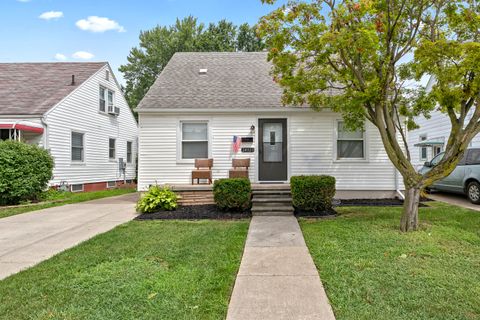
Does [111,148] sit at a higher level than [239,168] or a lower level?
higher

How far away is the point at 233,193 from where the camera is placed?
7590 mm

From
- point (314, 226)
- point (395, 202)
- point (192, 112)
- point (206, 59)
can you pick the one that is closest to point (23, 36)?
point (206, 59)

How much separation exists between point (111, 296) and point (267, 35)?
5.36 meters

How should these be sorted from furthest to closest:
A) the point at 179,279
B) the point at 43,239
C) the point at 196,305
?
the point at 43,239 → the point at 179,279 → the point at 196,305

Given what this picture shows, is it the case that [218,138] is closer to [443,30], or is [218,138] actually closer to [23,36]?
[443,30]

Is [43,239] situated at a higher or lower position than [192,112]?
lower

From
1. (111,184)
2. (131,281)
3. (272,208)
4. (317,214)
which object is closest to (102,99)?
(111,184)

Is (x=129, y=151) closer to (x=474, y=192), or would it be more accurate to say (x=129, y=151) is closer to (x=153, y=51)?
(x=474, y=192)

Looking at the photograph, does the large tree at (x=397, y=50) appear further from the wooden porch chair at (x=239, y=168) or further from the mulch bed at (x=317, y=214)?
the wooden porch chair at (x=239, y=168)

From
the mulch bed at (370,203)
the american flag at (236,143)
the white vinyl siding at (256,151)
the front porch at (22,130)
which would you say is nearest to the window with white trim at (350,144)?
the white vinyl siding at (256,151)

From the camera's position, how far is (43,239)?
18.5 feet

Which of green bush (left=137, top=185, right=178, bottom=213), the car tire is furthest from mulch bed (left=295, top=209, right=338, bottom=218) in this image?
the car tire

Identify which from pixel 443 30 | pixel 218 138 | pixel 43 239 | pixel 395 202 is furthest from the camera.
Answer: pixel 218 138

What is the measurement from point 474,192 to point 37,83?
56.3 ft
